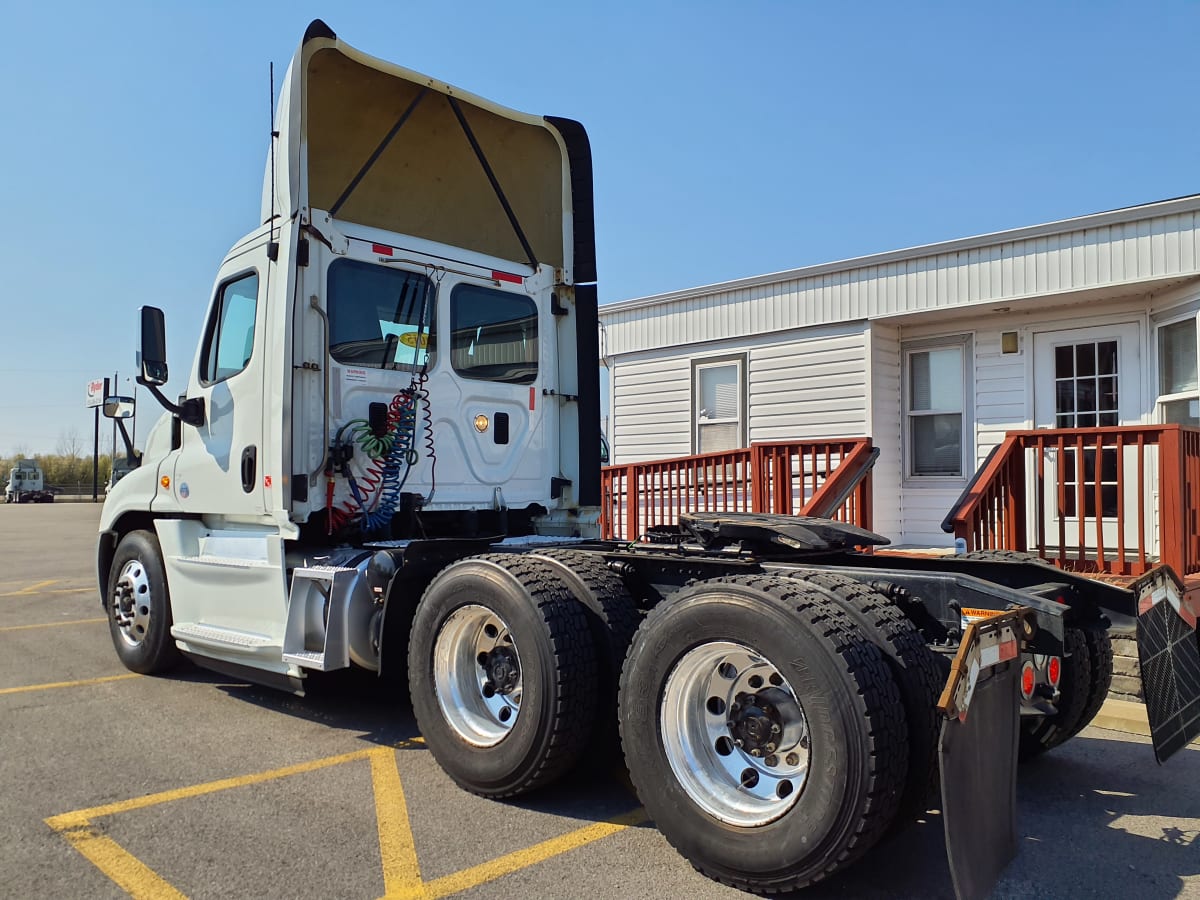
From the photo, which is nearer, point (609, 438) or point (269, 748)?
point (269, 748)

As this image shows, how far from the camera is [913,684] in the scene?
3.07m

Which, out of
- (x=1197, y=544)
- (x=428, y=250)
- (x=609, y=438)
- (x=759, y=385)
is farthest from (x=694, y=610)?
(x=609, y=438)

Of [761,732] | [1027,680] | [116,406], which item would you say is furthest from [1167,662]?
[116,406]

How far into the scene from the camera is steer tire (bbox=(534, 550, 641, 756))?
3.99 meters

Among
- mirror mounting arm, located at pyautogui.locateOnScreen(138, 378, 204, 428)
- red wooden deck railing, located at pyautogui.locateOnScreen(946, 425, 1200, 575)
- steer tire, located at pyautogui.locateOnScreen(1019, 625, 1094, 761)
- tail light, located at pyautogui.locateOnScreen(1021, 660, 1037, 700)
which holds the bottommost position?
steer tire, located at pyautogui.locateOnScreen(1019, 625, 1094, 761)

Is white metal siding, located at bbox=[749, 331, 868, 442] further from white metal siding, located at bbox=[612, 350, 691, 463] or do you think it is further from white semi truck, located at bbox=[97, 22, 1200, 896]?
white semi truck, located at bbox=[97, 22, 1200, 896]

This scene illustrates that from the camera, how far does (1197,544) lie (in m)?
6.39

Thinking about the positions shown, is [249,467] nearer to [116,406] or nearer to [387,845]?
[116,406]

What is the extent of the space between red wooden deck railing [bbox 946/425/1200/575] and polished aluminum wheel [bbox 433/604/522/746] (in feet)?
12.7

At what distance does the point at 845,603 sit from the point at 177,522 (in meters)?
4.77

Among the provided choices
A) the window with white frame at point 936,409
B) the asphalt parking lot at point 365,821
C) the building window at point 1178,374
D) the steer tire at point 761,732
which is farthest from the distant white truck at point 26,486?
the steer tire at point 761,732

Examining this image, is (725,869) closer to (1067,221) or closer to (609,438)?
(1067,221)

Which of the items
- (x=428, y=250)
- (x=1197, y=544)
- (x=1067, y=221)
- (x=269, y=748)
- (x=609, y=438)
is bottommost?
(x=269, y=748)

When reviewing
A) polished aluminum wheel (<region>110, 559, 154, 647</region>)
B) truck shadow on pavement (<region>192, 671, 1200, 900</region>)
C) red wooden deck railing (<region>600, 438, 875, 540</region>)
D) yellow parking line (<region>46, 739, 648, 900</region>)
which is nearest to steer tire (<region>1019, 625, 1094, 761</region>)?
truck shadow on pavement (<region>192, 671, 1200, 900</region>)
